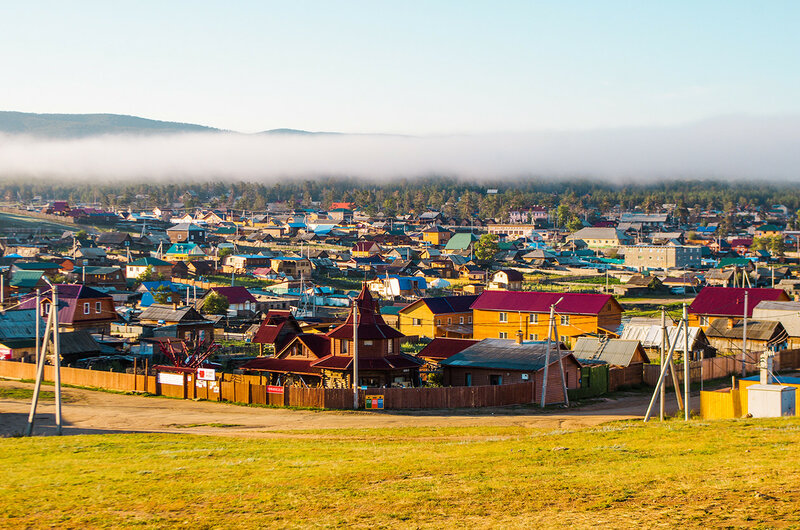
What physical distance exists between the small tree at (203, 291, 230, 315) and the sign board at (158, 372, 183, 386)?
38840 mm

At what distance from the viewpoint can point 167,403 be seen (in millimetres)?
43531

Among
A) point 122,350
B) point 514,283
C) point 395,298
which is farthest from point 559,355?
point 514,283

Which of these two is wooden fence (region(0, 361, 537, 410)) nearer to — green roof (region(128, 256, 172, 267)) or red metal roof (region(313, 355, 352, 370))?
red metal roof (region(313, 355, 352, 370))

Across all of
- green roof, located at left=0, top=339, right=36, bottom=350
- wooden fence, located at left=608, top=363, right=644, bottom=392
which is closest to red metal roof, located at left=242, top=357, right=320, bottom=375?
wooden fence, located at left=608, top=363, right=644, bottom=392

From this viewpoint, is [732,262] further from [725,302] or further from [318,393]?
[318,393]

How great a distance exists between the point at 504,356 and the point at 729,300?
3269 cm

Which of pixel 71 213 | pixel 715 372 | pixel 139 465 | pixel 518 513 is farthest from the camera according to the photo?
pixel 71 213

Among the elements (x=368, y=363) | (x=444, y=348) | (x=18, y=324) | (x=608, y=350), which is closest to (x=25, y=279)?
(x=18, y=324)

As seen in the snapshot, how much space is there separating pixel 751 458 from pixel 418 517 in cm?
940

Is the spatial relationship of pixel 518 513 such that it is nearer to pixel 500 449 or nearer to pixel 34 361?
pixel 500 449

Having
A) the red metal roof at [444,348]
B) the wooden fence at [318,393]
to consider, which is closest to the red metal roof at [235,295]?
the red metal roof at [444,348]

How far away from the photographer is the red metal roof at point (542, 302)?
64938 millimetres

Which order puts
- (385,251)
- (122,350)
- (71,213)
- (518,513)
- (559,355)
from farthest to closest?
(71,213), (385,251), (122,350), (559,355), (518,513)

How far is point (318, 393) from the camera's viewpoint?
41.2m
